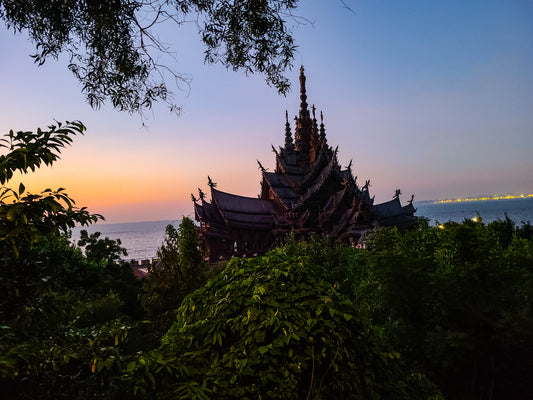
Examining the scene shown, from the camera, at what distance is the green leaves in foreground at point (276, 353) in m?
2.31

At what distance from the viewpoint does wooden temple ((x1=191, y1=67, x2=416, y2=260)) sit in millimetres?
23553

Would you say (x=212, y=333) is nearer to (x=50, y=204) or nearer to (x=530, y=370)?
(x=50, y=204)

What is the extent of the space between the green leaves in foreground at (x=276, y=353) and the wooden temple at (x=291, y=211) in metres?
19.4

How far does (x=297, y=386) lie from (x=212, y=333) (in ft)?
2.90

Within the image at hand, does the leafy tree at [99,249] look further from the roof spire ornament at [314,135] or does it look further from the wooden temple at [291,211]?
the roof spire ornament at [314,135]

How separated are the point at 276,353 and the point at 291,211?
22.3 m

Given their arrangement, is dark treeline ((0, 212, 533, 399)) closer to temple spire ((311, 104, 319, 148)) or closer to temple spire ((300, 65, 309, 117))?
temple spire ((311, 104, 319, 148))

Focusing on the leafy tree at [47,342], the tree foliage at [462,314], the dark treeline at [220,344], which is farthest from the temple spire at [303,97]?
the leafy tree at [47,342]

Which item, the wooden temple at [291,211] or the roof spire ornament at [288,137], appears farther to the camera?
the roof spire ornament at [288,137]

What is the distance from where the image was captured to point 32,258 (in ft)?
8.63

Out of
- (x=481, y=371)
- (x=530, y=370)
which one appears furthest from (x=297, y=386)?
(x=530, y=370)

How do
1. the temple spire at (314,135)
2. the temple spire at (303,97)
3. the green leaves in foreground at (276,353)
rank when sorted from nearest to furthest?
the green leaves in foreground at (276,353) < the temple spire at (314,135) < the temple spire at (303,97)

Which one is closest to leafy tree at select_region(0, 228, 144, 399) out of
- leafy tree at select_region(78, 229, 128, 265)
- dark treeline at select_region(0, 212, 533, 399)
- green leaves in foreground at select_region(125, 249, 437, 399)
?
dark treeline at select_region(0, 212, 533, 399)

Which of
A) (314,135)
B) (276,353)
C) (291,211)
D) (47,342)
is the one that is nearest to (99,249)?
(291,211)
